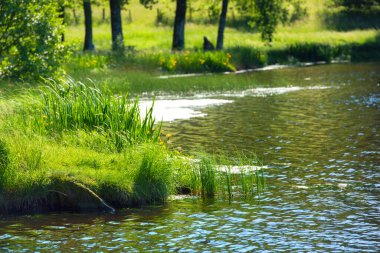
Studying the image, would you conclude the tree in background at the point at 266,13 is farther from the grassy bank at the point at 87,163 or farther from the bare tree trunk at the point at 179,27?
the grassy bank at the point at 87,163

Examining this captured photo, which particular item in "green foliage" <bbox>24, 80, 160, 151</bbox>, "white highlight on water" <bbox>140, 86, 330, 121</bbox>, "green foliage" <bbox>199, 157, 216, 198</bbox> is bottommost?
"white highlight on water" <bbox>140, 86, 330, 121</bbox>

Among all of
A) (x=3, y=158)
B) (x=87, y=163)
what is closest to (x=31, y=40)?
(x=87, y=163)

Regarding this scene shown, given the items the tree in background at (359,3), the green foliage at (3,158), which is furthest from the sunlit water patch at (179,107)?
the tree in background at (359,3)

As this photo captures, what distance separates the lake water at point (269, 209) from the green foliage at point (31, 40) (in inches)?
175

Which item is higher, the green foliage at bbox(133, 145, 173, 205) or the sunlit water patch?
the green foliage at bbox(133, 145, 173, 205)

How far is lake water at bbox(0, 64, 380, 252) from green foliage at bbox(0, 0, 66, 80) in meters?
4.45

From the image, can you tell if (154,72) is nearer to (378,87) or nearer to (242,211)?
(378,87)

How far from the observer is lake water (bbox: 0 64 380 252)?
12.7 meters

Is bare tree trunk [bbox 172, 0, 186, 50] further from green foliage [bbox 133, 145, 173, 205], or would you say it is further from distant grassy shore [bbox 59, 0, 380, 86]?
green foliage [bbox 133, 145, 173, 205]

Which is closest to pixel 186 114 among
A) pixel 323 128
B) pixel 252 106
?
pixel 252 106

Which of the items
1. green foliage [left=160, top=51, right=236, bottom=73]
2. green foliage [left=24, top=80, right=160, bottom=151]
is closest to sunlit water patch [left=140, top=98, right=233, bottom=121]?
green foliage [left=24, top=80, right=160, bottom=151]

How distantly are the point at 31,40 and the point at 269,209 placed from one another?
→ 14080 millimetres

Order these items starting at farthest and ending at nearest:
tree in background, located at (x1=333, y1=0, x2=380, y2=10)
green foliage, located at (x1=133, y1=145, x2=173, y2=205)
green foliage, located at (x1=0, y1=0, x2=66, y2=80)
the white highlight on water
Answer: tree in background, located at (x1=333, y1=0, x2=380, y2=10) → the white highlight on water → green foliage, located at (x1=0, y1=0, x2=66, y2=80) → green foliage, located at (x1=133, y1=145, x2=173, y2=205)

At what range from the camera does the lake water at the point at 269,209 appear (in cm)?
1266
